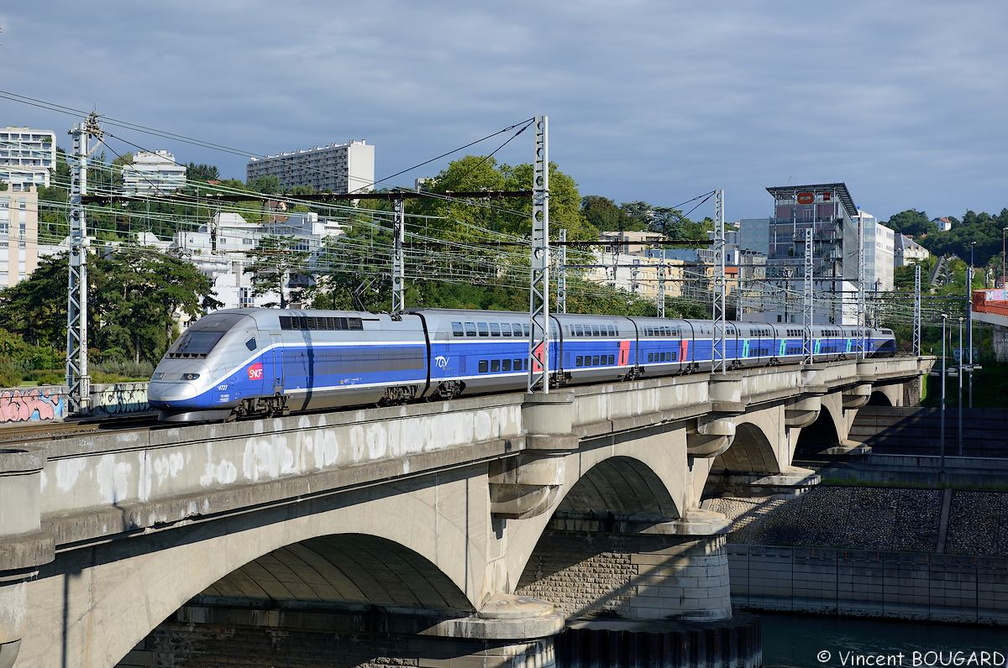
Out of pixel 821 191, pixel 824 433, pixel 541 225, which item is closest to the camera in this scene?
pixel 541 225

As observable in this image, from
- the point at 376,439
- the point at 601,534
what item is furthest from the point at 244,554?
the point at 601,534

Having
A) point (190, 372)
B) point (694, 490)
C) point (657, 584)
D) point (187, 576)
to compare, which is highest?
point (190, 372)

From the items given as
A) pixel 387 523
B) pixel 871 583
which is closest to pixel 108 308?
pixel 871 583

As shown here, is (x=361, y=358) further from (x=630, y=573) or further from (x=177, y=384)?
Result: (x=630, y=573)

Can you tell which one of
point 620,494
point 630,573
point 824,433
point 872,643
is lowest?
point 872,643

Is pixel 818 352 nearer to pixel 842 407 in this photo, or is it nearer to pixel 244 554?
pixel 842 407

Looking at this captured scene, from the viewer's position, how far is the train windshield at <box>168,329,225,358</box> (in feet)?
84.7

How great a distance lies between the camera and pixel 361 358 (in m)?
31.4

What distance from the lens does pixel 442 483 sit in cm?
2644

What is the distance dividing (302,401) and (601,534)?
22.6 metres

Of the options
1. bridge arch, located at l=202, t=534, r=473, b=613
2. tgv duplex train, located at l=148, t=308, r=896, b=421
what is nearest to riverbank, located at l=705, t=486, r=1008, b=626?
tgv duplex train, located at l=148, t=308, r=896, b=421

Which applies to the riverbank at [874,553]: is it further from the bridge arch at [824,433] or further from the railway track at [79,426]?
the railway track at [79,426]

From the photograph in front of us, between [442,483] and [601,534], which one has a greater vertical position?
[442,483]

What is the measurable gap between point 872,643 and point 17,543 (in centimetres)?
5202
